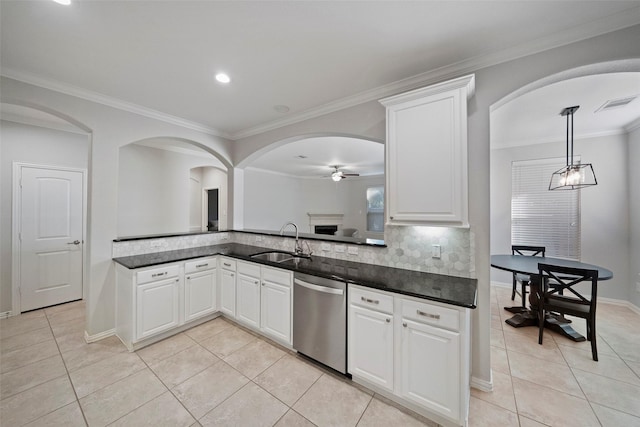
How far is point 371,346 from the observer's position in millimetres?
1814

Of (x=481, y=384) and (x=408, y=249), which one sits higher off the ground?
(x=408, y=249)

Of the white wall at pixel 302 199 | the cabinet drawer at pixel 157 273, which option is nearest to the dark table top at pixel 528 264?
the cabinet drawer at pixel 157 273

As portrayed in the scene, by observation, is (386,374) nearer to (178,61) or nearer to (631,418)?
(631,418)

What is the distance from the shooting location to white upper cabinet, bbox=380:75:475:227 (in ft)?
5.73

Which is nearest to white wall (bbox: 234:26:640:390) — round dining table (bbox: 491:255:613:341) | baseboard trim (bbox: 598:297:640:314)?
round dining table (bbox: 491:255:613:341)

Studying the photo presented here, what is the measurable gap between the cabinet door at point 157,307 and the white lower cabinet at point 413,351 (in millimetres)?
2072

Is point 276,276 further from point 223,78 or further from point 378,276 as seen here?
point 223,78

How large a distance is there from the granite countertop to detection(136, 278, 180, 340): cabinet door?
27cm

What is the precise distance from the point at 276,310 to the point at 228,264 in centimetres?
96

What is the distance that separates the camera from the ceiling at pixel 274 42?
4.81ft

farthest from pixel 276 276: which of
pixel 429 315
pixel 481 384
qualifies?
pixel 481 384

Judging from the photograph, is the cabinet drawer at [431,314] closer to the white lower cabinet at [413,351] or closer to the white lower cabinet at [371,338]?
the white lower cabinet at [413,351]

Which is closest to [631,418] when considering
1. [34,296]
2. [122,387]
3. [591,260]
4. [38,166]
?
[591,260]

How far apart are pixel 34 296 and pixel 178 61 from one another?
13.2ft
